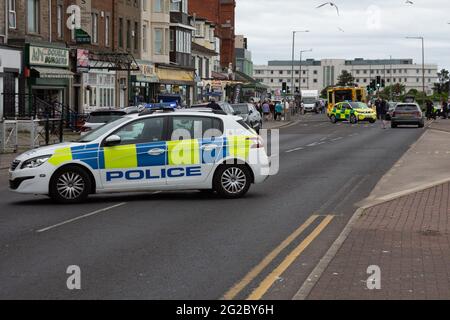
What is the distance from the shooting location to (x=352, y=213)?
13.7 m

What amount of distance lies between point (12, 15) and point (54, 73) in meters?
3.90

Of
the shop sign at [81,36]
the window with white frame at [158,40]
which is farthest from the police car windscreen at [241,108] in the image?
the window with white frame at [158,40]

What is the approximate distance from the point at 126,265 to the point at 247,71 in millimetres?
134620

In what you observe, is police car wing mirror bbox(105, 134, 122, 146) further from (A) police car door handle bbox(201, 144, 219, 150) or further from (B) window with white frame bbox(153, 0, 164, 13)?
(B) window with white frame bbox(153, 0, 164, 13)

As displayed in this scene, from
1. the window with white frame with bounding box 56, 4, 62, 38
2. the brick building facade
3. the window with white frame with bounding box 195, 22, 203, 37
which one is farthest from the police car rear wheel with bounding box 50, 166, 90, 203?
the brick building facade

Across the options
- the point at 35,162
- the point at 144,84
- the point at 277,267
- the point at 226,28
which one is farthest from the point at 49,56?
the point at 226,28

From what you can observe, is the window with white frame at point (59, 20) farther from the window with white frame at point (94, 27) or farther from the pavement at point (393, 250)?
the pavement at point (393, 250)

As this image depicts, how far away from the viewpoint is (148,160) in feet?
49.9

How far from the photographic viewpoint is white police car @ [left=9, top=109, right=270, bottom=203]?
1502cm

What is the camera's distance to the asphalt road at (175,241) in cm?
837

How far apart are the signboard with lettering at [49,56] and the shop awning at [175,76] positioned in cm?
1991

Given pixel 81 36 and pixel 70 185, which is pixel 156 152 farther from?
pixel 81 36
